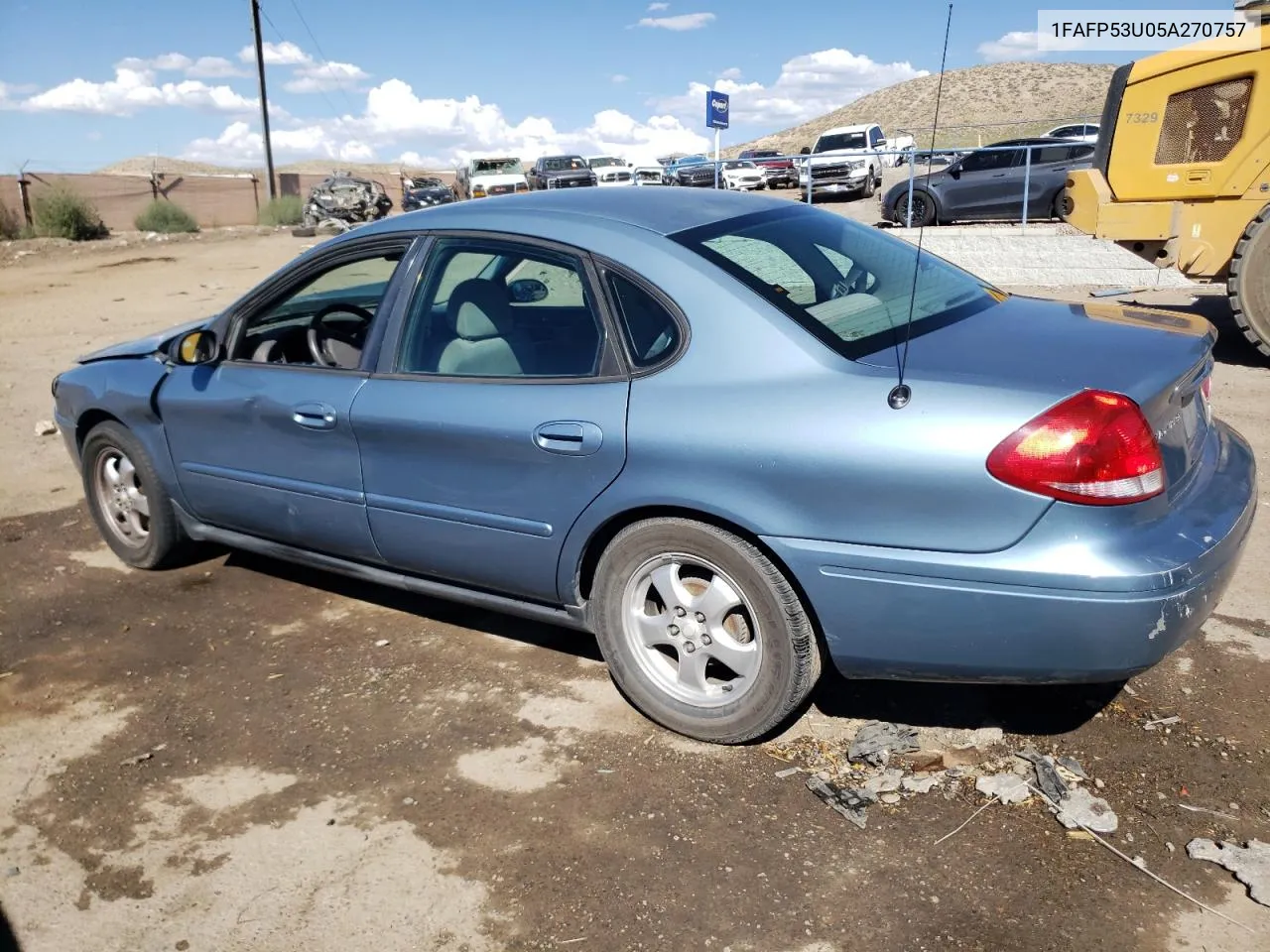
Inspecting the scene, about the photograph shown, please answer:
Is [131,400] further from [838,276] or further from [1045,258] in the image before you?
[1045,258]

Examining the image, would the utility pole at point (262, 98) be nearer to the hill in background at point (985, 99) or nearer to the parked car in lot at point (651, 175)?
the parked car in lot at point (651, 175)

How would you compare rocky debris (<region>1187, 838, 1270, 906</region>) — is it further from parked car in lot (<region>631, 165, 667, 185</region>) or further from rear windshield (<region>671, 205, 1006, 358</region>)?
parked car in lot (<region>631, 165, 667, 185</region>)

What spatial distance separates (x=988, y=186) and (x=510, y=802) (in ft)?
63.9

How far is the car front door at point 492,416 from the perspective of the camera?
339cm

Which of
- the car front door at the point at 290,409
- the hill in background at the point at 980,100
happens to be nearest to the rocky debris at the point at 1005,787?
the car front door at the point at 290,409

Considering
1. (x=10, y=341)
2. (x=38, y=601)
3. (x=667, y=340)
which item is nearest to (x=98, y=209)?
(x=10, y=341)

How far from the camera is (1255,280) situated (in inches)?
328

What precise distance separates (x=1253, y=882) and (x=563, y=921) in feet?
5.53

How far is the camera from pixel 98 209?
34.1 meters

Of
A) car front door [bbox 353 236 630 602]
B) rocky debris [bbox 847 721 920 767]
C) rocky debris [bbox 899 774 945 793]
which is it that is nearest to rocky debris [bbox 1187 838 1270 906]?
rocky debris [bbox 899 774 945 793]

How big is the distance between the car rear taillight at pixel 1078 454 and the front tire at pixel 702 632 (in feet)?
2.45

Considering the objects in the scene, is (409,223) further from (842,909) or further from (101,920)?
(842,909)

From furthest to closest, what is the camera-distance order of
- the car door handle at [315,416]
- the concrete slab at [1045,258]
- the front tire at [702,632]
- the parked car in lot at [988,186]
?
the parked car in lot at [988,186] < the concrete slab at [1045,258] < the car door handle at [315,416] < the front tire at [702,632]

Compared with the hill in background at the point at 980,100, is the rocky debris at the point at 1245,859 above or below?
below
